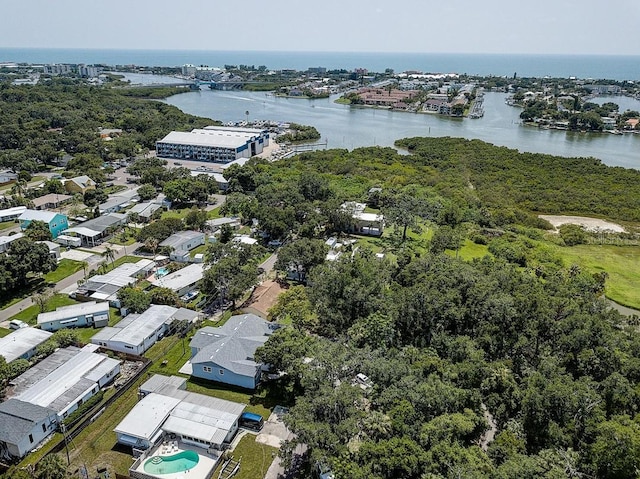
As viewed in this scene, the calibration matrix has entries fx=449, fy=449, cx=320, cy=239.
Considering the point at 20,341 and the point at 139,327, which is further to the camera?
the point at 139,327

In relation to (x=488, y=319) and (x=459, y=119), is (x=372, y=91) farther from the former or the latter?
(x=488, y=319)

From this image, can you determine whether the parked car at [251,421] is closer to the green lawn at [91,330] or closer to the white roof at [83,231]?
the green lawn at [91,330]

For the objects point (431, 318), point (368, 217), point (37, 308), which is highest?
point (368, 217)

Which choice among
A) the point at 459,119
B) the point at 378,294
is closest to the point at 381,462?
the point at 378,294

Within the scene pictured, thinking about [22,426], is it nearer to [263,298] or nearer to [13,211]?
[263,298]

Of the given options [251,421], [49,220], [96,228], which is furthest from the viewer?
[96,228]

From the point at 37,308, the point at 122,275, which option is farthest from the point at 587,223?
the point at 37,308
